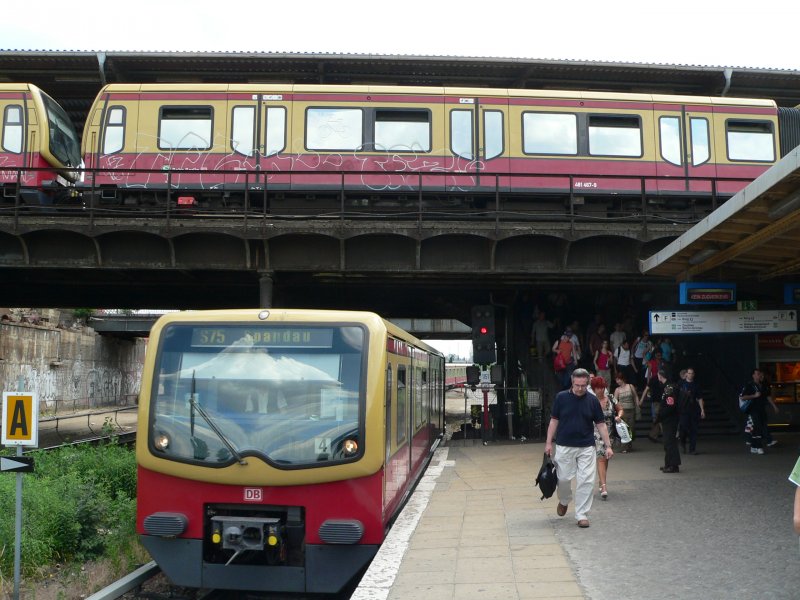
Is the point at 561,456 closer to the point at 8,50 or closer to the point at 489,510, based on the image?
the point at 489,510

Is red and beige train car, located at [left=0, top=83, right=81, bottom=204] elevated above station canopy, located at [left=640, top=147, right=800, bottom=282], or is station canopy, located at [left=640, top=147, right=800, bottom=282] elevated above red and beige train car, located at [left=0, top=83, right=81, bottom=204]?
red and beige train car, located at [left=0, top=83, right=81, bottom=204]

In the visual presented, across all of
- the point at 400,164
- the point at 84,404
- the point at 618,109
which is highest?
the point at 618,109

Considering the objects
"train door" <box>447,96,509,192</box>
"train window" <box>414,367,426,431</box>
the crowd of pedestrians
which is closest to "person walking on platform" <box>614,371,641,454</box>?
the crowd of pedestrians

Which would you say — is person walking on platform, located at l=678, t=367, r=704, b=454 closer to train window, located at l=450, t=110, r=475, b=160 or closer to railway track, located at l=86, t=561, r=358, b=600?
train window, located at l=450, t=110, r=475, b=160

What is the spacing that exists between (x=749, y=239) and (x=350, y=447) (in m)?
7.60

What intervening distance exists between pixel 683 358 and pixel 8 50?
79.6ft

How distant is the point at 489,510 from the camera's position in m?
9.70

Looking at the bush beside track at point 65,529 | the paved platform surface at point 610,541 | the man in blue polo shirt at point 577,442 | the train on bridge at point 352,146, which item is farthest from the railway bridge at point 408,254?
the bush beside track at point 65,529

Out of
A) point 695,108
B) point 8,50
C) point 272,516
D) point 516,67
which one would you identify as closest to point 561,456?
point 272,516

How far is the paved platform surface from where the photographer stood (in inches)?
233

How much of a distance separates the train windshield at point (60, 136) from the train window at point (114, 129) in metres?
2.02

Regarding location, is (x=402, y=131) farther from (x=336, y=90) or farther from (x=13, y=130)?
(x=13, y=130)

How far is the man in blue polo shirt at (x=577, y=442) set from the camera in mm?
8172

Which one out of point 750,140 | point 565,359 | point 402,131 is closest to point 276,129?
point 402,131
